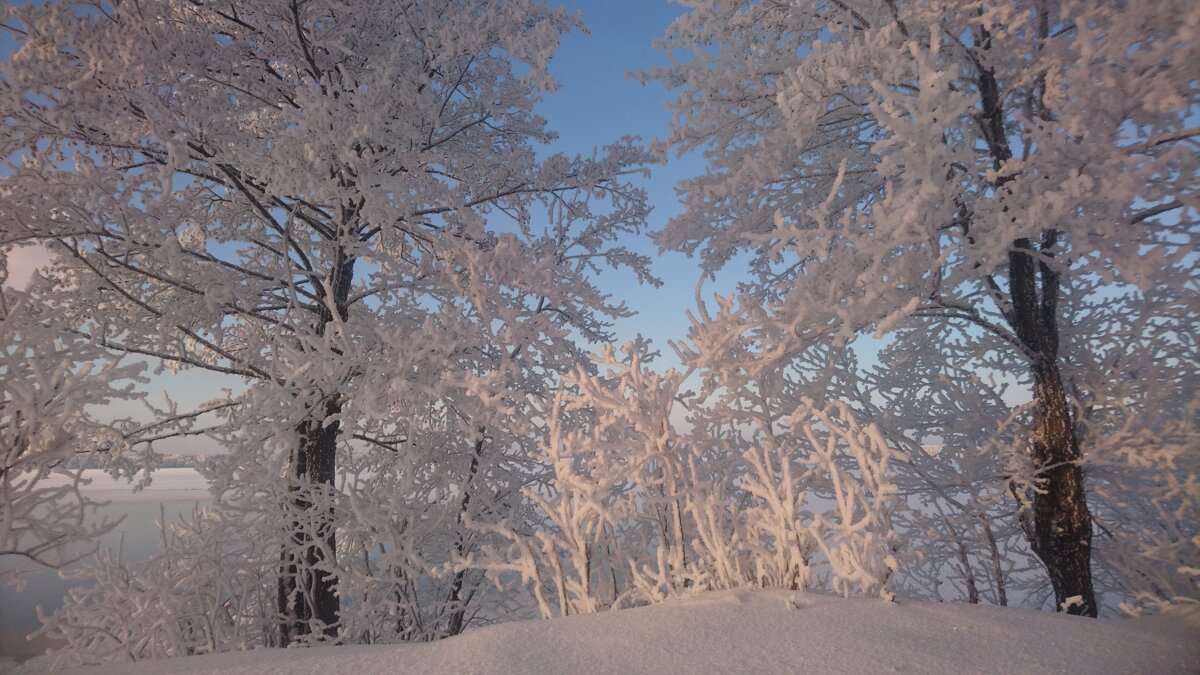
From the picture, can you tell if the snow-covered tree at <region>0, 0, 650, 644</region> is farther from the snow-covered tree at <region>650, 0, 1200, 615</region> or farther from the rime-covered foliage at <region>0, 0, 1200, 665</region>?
the snow-covered tree at <region>650, 0, 1200, 615</region>

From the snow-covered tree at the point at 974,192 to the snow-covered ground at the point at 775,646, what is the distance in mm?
1643

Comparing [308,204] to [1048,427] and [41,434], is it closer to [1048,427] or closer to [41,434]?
[41,434]

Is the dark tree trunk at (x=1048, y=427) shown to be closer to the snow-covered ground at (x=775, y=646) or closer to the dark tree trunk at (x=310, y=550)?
the snow-covered ground at (x=775, y=646)

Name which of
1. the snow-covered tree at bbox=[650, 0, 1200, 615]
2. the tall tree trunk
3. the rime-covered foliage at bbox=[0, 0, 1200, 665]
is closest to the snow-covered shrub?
the rime-covered foliage at bbox=[0, 0, 1200, 665]

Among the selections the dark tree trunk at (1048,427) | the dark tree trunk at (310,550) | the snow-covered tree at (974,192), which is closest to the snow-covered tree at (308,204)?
the dark tree trunk at (310,550)

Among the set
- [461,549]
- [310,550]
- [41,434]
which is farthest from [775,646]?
[310,550]

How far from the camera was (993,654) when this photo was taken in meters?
2.27

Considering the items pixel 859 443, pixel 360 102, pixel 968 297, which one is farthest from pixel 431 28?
pixel 968 297

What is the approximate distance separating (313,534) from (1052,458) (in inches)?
245

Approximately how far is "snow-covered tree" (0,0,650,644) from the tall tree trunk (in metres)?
3.52

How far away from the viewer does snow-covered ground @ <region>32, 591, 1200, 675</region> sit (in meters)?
2.17

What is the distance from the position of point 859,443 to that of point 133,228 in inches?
238

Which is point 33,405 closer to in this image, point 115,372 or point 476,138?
point 115,372

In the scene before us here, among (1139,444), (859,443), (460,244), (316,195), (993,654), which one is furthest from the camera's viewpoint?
(460,244)
